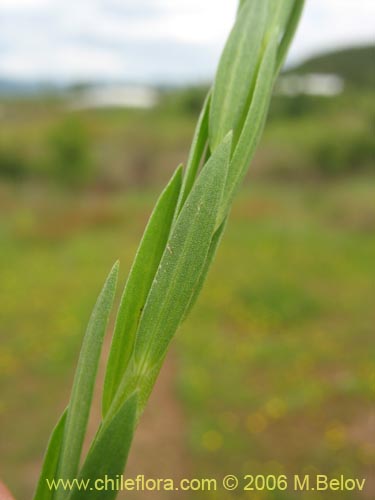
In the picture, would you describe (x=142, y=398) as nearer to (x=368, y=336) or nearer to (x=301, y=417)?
(x=301, y=417)

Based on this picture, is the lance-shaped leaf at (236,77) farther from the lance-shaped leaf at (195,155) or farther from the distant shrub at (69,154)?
the distant shrub at (69,154)

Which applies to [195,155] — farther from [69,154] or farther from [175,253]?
[69,154]

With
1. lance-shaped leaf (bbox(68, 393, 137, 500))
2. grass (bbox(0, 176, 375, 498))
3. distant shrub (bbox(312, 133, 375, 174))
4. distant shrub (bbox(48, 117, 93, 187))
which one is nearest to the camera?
lance-shaped leaf (bbox(68, 393, 137, 500))

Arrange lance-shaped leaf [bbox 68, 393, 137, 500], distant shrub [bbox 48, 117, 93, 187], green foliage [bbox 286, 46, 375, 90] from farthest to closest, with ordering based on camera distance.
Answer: green foliage [bbox 286, 46, 375, 90] < distant shrub [bbox 48, 117, 93, 187] < lance-shaped leaf [bbox 68, 393, 137, 500]

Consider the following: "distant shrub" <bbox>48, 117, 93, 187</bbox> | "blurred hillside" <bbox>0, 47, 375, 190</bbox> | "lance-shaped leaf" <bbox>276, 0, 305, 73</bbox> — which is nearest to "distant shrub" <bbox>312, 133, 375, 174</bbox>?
"blurred hillside" <bbox>0, 47, 375, 190</bbox>

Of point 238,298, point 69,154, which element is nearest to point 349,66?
point 69,154

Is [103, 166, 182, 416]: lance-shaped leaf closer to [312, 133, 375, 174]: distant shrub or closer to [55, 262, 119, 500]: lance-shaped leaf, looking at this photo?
[55, 262, 119, 500]: lance-shaped leaf

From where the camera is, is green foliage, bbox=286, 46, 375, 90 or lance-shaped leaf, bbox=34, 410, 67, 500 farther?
green foliage, bbox=286, 46, 375, 90
